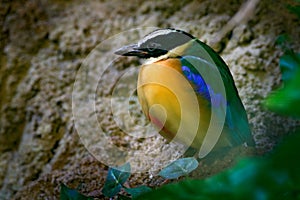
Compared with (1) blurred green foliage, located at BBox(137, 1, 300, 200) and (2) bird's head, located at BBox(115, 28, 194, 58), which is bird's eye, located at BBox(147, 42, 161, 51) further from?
(1) blurred green foliage, located at BBox(137, 1, 300, 200)

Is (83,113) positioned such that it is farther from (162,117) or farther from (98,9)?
(162,117)

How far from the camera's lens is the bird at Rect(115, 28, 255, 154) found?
2.78 m

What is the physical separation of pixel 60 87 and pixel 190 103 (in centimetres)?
151

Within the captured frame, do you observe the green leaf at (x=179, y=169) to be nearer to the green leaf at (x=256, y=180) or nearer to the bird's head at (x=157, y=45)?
the bird's head at (x=157, y=45)

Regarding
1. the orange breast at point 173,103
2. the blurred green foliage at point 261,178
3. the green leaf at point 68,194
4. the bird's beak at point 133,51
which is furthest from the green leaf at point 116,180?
the blurred green foliage at point 261,178

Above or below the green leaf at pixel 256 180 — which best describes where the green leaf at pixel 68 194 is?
below

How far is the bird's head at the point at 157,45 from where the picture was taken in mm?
2994

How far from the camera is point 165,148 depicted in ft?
11.0

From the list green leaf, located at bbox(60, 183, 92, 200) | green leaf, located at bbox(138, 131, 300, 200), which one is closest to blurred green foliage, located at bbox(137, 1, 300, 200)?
green leaf, located at bbox(138, 131, 300, 200)

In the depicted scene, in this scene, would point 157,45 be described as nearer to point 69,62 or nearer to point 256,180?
point 69,62

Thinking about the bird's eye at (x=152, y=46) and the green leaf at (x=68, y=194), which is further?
the bird's eye at (x=152, y=46)

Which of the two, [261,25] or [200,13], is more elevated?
[200,13]

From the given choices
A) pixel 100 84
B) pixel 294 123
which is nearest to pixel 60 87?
pixel 100 84

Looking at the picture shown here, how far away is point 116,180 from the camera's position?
2.45m
